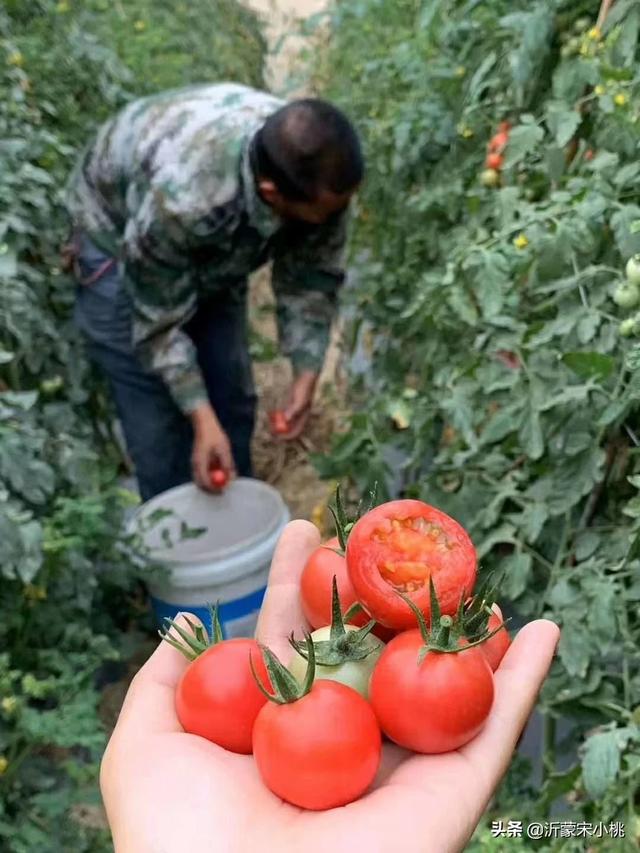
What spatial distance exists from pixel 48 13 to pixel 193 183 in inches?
40.8

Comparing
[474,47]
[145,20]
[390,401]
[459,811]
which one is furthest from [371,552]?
[145,20]

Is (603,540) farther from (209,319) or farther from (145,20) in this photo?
(145,20)

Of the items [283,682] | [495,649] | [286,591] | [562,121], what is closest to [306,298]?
[562,121]

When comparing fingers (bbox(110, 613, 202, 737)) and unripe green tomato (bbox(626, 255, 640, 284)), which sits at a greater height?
unripe green tomato (bbox(626, 255, 640, 284))

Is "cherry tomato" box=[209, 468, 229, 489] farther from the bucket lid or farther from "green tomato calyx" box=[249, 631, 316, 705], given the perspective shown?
"green tomato calyx" box=[249, 631, 316, 705]

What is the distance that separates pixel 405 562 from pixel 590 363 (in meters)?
0.45

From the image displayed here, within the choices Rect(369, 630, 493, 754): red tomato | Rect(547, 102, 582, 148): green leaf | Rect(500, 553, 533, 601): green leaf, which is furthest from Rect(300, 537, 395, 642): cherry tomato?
Rect(547, 102, 582, 148): green leaf

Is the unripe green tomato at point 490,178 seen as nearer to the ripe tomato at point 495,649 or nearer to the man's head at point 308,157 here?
the man's head at point 308,157

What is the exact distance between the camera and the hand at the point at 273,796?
649mm

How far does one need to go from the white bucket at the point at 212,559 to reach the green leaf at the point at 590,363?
37.2 inches

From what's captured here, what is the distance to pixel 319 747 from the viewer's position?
654 mm

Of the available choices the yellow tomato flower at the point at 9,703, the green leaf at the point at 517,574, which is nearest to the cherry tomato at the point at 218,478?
the yellow tomato flower at the point at 9,703

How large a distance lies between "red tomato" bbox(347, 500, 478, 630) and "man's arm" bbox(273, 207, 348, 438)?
4.32 ft

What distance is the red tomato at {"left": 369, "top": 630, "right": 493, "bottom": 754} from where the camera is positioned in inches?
26.5
